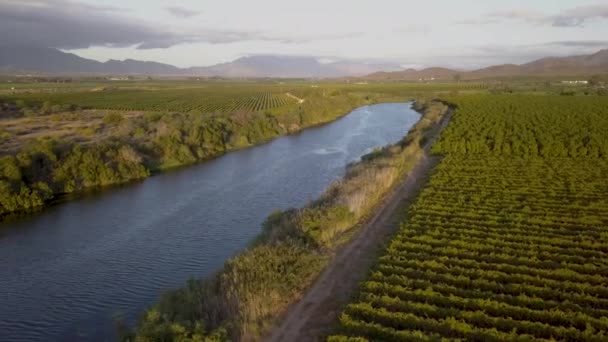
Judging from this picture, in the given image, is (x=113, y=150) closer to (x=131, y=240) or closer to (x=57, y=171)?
(x=57, y=171)

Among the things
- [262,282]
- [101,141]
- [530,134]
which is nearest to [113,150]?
[101,141]

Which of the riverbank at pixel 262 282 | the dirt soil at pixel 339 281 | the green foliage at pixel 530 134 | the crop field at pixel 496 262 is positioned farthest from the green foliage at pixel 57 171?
the green foliage at pixel 530 134

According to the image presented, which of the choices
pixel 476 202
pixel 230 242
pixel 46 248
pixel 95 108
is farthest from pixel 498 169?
pixel 95 108

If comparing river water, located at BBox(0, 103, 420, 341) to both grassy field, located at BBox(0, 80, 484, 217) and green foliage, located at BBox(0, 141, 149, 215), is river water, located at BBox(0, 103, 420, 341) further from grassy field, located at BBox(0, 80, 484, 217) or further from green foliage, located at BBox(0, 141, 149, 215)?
grassy field, located at BBox(0, 80, 484, 217)

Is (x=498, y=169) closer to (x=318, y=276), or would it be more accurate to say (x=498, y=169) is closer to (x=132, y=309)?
(x=318, y=276)

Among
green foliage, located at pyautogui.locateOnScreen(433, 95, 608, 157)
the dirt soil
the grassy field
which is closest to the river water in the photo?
the grassy field

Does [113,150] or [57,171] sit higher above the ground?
[113,150]
